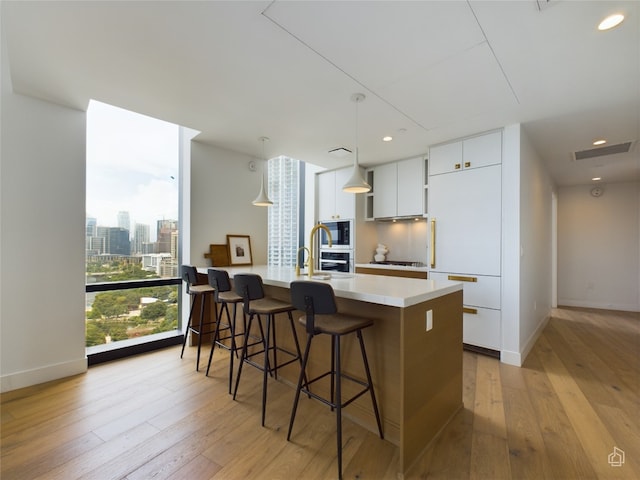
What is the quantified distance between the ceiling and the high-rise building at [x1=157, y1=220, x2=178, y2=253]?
124 centimetres

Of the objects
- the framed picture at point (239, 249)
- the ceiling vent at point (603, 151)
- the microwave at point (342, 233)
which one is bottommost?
the framed picture at point (239, 249)

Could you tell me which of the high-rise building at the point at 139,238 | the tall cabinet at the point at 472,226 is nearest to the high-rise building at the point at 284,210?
the high-rise building at the point at 139,238

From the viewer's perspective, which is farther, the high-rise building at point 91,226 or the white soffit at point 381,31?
the high-rise building at point 91,226

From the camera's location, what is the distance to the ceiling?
1.57m

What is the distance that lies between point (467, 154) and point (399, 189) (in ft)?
3.74

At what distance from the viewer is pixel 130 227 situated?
127 inches

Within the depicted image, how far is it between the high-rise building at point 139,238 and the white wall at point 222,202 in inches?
19.1

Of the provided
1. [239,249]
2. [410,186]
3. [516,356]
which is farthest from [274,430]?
[410,186]

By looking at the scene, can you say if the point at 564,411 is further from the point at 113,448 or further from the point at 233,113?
the point at 233,113

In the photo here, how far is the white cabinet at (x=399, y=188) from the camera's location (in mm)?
4105

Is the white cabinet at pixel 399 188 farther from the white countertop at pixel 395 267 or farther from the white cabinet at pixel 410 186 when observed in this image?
the white countertop at pixel 395 267

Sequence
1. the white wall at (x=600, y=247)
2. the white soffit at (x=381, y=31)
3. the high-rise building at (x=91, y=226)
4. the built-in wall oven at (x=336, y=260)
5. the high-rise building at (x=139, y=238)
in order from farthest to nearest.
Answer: the white wall at (x=600, y=247), the built-in wall oven at (x=336, y=260), the high-rise building at (x=139, y=238), the high-rise building at (x=91, y=226), the white soffit at (x=381, y=31)

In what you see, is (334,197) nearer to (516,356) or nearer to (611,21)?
(516,356)

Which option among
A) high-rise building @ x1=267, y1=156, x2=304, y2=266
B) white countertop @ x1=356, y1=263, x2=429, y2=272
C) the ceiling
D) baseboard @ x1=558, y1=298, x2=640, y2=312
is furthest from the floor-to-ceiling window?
baseboard @ x1=558, y1=298, x2=640, y2=312
